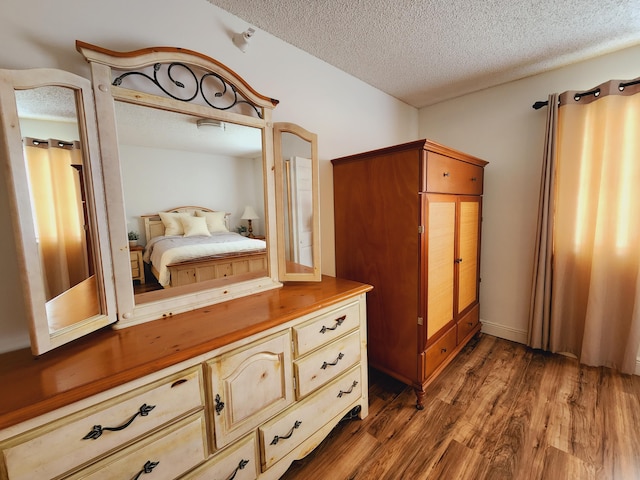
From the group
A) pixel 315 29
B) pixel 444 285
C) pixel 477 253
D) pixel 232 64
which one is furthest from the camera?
pixel 477 253

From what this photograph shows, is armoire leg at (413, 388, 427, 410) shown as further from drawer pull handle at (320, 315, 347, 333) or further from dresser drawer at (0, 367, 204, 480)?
dresser drawer at (0, 367, 204, 480)

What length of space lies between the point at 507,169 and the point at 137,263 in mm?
2717

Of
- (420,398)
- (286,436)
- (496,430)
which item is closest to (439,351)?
(420,398)

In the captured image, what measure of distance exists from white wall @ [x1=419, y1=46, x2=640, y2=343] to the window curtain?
15cm

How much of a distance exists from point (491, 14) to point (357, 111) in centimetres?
92

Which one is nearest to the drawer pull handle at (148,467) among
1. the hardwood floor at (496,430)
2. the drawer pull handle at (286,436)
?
the drawer pull handle at (286,436)

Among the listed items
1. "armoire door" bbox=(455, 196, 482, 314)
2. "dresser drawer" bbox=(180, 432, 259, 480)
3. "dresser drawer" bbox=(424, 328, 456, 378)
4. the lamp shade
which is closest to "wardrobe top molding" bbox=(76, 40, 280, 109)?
the lamp shade

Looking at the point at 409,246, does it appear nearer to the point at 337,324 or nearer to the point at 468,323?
the point at 337,324

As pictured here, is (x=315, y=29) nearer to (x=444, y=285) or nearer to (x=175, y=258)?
(x=175, y=258)

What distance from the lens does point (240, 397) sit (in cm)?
99

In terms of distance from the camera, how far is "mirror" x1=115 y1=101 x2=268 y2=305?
1068mm

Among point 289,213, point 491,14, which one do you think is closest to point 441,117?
point 491,14

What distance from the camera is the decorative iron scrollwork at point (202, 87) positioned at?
3.54 ft

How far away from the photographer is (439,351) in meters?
1.78
